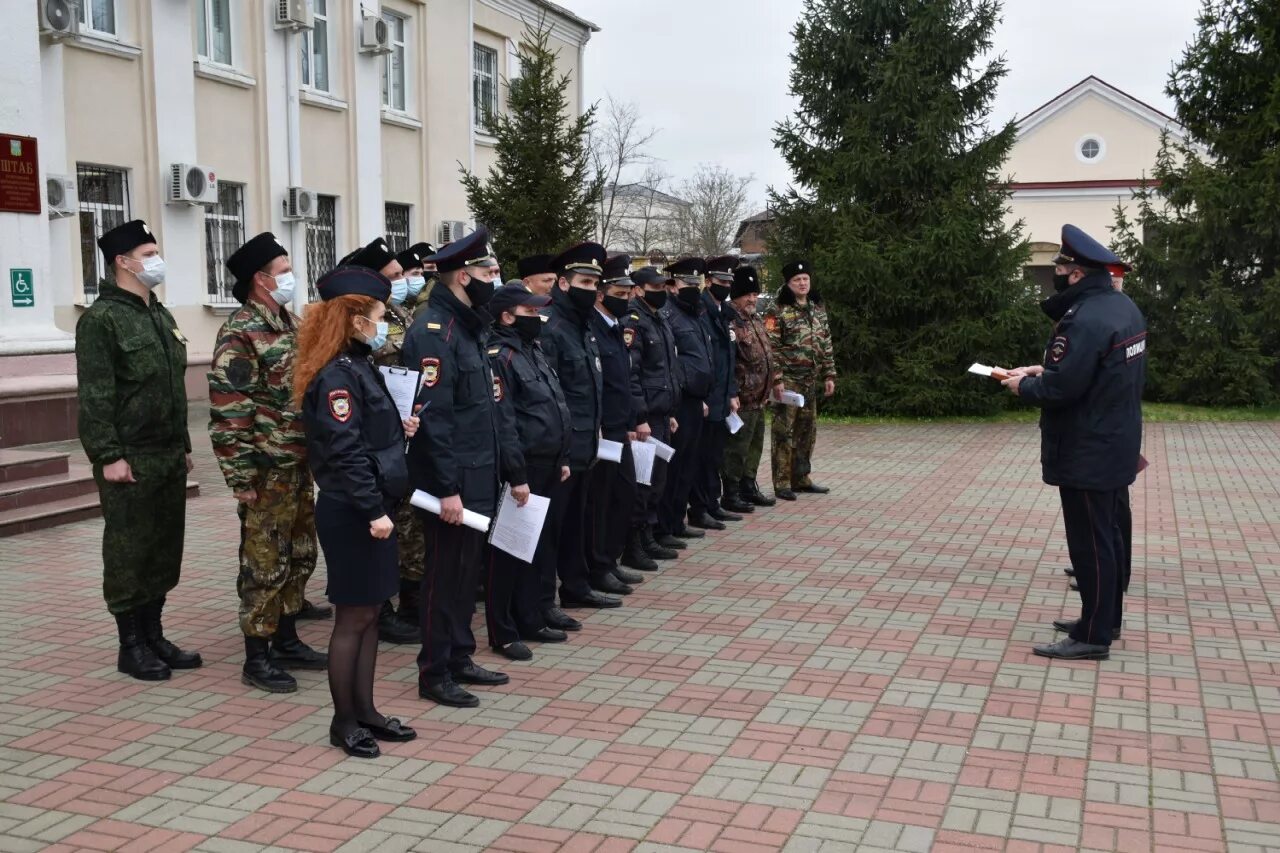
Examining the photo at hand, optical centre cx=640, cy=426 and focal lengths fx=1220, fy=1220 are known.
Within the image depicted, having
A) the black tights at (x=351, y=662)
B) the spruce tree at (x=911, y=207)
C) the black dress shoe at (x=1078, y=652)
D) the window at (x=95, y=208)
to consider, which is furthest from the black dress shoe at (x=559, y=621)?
the spruce tree at (x=911, y=207)

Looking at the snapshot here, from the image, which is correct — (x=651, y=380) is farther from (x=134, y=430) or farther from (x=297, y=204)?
(x=297, y=204)

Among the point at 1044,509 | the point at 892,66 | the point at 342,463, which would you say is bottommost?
the point at 1044,509

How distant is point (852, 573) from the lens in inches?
324

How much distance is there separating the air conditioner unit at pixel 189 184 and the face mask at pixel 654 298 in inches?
392

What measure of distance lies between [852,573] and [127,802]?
5.06 meters

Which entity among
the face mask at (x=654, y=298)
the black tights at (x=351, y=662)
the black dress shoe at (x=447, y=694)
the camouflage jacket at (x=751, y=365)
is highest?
the face mask at (x=654, y=298)

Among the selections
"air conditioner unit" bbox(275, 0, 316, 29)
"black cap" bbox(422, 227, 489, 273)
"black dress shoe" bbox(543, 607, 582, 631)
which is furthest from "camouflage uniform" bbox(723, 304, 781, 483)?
"air conditioner unit" bbox(275, 0, 316, 29)

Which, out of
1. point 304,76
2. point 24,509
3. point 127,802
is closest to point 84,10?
point 304,76

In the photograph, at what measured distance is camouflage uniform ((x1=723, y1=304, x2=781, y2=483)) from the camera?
1030 cm

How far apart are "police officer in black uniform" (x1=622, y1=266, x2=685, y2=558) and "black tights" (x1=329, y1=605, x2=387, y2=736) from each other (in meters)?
3.39

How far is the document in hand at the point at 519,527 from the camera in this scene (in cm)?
598

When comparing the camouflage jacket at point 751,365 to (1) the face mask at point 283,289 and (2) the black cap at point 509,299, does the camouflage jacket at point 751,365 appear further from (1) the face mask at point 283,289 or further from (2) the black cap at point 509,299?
(1) the face mask at point 283,289

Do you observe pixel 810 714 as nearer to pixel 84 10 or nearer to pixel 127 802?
pixel 127 802

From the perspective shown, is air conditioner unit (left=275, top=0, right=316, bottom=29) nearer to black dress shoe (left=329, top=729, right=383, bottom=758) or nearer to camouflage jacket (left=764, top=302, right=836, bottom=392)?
camouflage jacket (left=764, top=302, right=836, bottom=392)
